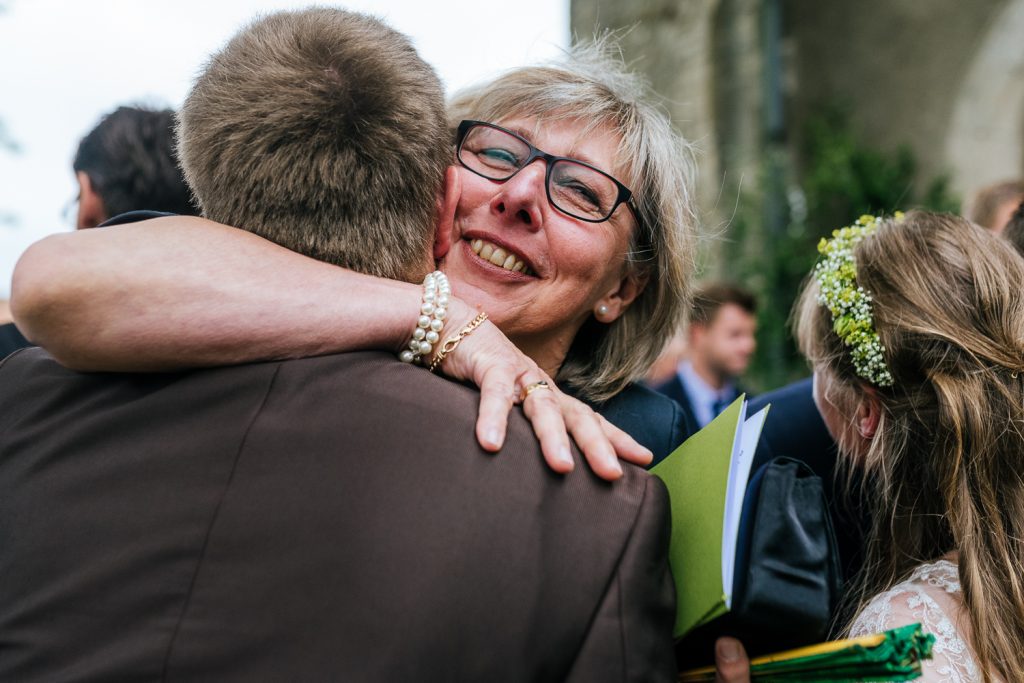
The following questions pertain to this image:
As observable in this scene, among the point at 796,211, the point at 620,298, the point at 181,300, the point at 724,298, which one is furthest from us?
the point at 796,211

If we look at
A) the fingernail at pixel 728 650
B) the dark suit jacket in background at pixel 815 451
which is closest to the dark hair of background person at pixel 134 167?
the dark suit jacket in background at pixel 815 451

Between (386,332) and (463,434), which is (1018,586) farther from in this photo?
(386,332)

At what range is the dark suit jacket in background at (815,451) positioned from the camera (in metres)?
2.29

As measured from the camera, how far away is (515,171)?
7.74 feet

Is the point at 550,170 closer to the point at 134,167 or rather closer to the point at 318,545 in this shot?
the point at 318,545

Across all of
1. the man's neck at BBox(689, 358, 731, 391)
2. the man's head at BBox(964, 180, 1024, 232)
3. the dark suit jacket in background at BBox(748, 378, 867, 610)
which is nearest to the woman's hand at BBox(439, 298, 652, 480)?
the dark suit jacket in background at BBox(748, 378, 867, 610)

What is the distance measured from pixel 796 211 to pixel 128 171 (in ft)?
24.1

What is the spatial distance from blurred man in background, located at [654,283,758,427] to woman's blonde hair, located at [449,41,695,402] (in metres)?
3.78

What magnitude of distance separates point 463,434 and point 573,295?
1159mm

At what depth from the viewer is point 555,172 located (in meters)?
2.36

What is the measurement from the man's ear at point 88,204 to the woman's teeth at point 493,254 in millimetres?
1533

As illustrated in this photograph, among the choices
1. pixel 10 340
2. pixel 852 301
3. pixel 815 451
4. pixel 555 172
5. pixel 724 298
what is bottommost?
pixel 724 298

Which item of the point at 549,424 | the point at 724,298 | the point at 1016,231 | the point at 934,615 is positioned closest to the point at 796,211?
the point at 724,298

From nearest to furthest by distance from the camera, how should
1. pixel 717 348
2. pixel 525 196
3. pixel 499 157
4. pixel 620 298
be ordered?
pixel 525 196 → pixel 499 157 → pixel 620 298 → pixel 717 348
